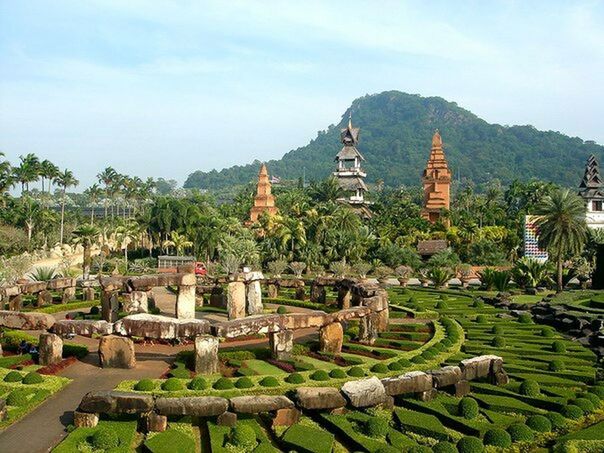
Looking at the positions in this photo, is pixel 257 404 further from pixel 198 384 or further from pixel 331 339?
pixel 331 339

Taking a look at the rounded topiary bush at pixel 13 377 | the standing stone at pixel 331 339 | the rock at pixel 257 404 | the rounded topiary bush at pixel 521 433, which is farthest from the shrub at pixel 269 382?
the rounded topiary bush at pixel 13 377

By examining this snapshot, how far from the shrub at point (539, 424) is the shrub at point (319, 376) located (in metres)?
8.97

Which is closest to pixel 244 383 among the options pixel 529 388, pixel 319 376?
pixel 319 376

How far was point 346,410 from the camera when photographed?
2564cm

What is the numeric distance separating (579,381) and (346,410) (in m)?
12.3

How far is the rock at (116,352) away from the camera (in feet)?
105

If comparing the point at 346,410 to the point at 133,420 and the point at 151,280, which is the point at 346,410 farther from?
the point at 151,280

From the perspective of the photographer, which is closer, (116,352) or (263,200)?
(116,352)

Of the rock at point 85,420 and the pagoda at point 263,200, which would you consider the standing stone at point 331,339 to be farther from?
the pagoda at point 263,200

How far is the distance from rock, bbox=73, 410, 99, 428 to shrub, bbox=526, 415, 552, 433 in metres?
16.4

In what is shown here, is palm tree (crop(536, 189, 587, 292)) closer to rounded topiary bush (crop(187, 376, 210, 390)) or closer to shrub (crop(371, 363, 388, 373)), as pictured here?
shrub (crop(371, 363, 388, 373))

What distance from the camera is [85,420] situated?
23953 mm

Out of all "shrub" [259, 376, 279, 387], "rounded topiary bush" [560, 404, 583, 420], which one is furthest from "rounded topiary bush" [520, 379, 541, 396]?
"shrub" [259, 376, 279, 387]

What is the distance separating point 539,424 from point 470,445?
385cm
